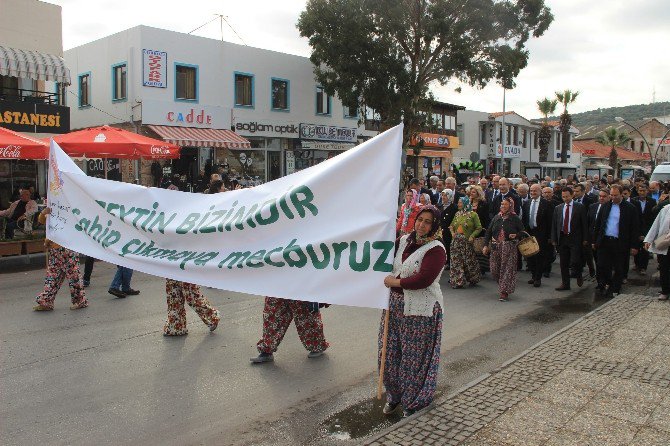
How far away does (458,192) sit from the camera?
1311cm

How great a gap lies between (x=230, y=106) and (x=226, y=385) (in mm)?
22302

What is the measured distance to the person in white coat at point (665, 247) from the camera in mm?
8945

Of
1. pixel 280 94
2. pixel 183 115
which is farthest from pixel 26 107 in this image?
pixel 280 94

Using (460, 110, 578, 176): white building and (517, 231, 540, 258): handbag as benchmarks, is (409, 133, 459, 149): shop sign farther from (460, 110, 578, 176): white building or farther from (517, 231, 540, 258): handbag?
(517, 231, 540, 258): handbag

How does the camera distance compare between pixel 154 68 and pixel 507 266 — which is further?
pixel 154 68

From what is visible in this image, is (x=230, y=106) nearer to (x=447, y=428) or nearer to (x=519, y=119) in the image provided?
(x=447, y=428)

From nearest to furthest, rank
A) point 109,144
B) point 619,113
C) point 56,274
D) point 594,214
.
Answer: point 56,274 < point 594,214 < point 109,144 < point 619,113

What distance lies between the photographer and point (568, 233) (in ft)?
34.4

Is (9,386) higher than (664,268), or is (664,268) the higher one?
(664,268)

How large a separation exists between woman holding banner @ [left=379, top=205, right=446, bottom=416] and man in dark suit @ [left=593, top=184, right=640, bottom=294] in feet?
20.7

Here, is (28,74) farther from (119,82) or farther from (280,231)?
(280,231)

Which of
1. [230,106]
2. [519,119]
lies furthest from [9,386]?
[519,119]

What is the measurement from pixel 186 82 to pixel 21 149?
13680 millimetres

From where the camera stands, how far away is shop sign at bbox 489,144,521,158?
49281 millimetres
